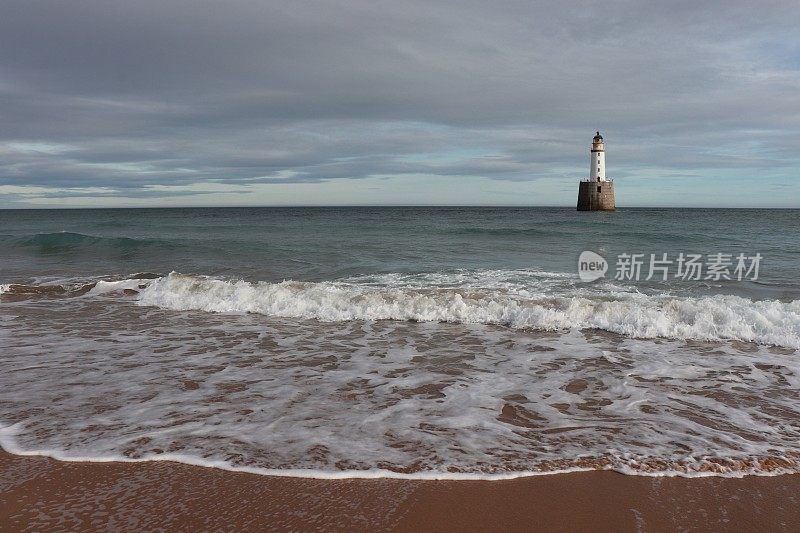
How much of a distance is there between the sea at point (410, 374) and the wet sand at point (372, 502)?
0.17 metres

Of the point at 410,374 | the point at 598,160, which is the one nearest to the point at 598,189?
the point at 598,160

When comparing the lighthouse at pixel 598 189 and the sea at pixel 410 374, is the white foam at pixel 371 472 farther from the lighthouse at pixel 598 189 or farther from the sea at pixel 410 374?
the lighthouse at pixel 598 189

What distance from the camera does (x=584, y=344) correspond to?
25.3 feet

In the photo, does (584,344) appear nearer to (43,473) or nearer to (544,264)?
(43,473)

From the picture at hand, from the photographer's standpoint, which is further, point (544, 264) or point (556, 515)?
point (544, 264)

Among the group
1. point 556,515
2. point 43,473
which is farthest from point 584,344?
point 43,473

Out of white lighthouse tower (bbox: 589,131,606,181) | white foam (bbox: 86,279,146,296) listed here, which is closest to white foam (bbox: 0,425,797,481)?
white foam (bbox: 86,279,146,296)

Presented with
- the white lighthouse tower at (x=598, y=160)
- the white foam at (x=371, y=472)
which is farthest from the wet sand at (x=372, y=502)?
the white lighthouse tower at (x=598, y=160)

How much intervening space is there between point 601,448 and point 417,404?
173 centimetres

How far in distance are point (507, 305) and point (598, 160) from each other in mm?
56626

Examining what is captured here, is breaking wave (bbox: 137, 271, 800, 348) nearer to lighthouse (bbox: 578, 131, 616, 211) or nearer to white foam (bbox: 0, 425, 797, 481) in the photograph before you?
white foam (bbox: 0, 425, 797, 481)

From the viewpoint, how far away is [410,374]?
6.21 meters

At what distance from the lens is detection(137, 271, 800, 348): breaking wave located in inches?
328

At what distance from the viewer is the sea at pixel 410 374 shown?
13.4ft
